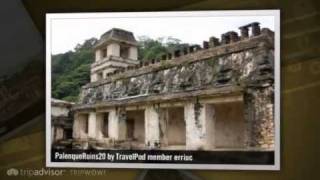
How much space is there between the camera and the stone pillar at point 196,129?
3.26 meters

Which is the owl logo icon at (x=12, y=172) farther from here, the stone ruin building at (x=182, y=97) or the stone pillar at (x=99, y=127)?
the stone pillar at (x=99, y=127)

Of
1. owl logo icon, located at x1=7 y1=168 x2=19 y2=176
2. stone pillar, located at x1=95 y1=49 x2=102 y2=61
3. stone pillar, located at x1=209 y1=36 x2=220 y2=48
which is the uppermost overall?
stone pillar, located at x1=209 y1=36 x2=220 y2=48

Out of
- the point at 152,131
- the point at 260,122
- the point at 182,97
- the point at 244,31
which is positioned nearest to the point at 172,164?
the point at 152,131

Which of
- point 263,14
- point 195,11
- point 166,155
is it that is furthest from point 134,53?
point 263,14

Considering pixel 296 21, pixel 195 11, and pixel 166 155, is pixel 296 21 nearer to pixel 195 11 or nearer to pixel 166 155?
pixel 195 11

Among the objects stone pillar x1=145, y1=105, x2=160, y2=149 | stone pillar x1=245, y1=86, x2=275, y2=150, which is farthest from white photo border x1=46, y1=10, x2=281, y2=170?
stone pillar x1=145, y1=105, x2=160, y2=149

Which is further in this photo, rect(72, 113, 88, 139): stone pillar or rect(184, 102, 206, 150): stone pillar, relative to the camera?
rect(72, 113, 88, 139): stone pillar

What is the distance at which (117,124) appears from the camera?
Answer: 3.36 meters

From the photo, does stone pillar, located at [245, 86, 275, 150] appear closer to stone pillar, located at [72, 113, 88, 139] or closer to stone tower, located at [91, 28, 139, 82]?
stone tower, located at [91, 28, 139, 82]

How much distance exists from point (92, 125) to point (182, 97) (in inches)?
30.2

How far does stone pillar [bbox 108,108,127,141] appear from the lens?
334cm

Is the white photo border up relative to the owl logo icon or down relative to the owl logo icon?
up

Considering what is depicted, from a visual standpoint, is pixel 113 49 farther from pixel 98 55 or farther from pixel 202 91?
pixel 202 91

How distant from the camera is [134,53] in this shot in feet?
11.0
